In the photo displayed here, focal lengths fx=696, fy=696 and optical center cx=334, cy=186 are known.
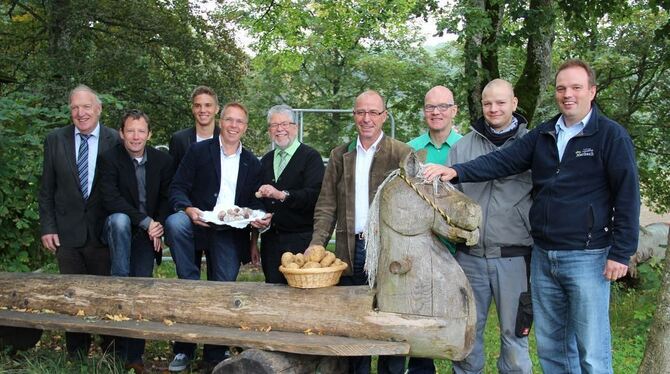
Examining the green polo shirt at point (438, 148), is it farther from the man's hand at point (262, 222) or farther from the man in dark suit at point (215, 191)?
the man in dark suit at point (215, 191)

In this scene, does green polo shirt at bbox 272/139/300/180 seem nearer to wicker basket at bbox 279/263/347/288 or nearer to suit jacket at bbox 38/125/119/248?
wicker basket at bbox 279/263/347/288

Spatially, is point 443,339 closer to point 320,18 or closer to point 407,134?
point 320,18

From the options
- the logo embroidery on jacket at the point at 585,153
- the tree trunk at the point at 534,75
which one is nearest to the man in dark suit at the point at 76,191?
the logo embroidery on jacket at the point at 585,153

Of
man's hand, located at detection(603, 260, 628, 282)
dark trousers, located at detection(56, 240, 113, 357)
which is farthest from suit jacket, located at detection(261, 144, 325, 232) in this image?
man's hand, located at detection(603, 260, 628, 282)

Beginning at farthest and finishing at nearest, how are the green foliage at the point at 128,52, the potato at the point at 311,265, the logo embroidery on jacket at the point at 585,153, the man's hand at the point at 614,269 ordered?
the green foliage at the point at 128,52, the potato at the point at 311,265, the logo embroidery on jacket at the point at 585,153, the man's hand at the point at 614,269

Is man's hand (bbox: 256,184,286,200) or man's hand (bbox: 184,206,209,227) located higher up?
man's hand (bbox: 256,184,286,200)

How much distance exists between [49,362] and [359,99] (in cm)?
293

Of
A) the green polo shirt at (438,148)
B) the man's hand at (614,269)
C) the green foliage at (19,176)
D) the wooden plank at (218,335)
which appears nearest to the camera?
the man's hand at (614,269)

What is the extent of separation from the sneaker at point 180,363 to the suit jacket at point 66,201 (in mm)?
1046

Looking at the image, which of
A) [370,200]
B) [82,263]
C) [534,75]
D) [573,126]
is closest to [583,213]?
[573,126]

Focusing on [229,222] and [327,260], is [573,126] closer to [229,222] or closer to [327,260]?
[327,260]

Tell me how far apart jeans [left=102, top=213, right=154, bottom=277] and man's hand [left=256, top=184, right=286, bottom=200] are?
101cm

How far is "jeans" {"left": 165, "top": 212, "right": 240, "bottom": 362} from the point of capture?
4918mm

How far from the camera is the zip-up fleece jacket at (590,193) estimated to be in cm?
356
